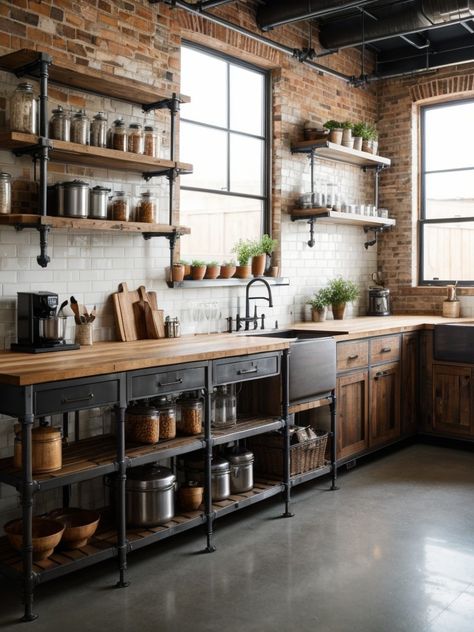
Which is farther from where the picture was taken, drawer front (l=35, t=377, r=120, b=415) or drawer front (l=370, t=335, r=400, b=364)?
drawer front (l=370, t=335, r=400, b=364)

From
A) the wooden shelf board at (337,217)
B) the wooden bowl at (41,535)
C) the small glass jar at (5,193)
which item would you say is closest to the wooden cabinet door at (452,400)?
the wooden shelf board at (337,217)

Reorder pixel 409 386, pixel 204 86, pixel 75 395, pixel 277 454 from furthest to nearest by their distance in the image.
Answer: pixel 409 386
pixel 204 86
pixel 277 454
pixel 75 395

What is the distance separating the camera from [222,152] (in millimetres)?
5652

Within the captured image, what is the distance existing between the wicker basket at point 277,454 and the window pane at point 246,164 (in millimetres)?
2190

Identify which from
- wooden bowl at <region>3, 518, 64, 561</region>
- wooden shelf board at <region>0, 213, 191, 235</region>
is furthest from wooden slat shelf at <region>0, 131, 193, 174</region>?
wooden bowl at <region>3, 518, 64, 561</region>

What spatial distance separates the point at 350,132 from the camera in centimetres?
645

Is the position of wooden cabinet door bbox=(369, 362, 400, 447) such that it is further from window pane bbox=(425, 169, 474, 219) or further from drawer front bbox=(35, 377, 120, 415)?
drawer front bbox=(35, 377, 120, 415)

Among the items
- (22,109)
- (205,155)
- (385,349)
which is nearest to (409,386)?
(385,349)

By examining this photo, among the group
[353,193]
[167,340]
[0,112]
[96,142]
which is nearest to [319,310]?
[353,193]

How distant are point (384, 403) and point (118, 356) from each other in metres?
2.97

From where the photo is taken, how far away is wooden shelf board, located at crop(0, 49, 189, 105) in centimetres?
376

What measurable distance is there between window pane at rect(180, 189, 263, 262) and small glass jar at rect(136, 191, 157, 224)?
0.72 metres

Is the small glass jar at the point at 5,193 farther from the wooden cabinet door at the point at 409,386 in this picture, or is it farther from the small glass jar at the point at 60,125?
the wooden cabinet door at the point at 409,386

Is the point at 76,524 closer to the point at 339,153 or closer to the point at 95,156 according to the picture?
the point at 95,156
